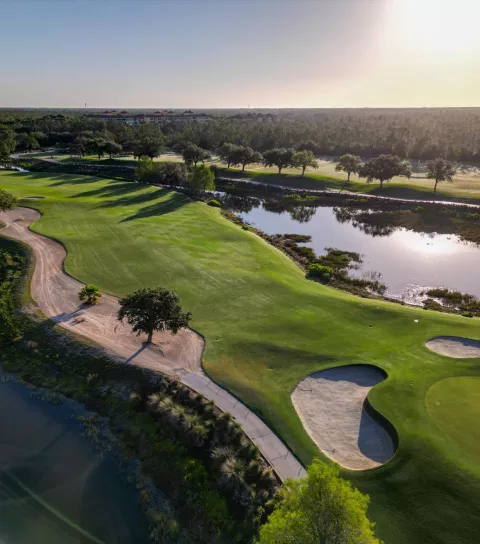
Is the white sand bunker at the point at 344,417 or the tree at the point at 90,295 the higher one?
the tree at the point at 90,295

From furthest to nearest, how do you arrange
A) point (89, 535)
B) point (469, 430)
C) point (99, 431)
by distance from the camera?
point (99, 431) < point (469, 430) < point (89, 535)

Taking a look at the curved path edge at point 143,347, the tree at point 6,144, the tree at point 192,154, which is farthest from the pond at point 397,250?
the tree at point 6,144

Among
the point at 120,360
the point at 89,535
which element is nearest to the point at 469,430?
the point at 89,535

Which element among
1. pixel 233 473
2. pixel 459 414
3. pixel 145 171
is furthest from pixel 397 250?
pixel 145 171

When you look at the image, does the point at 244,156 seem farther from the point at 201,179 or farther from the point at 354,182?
the point at 201,179

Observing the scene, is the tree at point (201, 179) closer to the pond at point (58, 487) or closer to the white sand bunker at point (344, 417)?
the white sand bunker at point (344, 417)

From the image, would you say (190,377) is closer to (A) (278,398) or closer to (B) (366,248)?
(A) (278,398)
